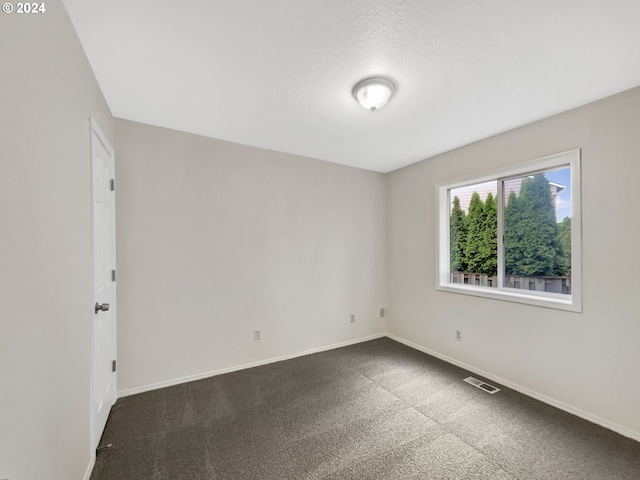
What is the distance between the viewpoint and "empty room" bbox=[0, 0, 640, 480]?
128cm

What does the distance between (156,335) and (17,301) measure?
192cm

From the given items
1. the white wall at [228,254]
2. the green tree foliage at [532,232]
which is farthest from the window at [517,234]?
the white wall at [228,254]

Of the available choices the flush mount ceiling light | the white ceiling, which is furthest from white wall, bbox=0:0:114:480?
the flush mount ceiling light

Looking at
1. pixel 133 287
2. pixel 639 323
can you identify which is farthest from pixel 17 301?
pixel 639 323

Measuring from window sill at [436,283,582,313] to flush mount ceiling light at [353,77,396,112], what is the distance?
2.18 metres

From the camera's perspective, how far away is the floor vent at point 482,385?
256 centimetres

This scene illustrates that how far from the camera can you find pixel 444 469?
1.67m

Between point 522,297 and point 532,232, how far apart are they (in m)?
0.64

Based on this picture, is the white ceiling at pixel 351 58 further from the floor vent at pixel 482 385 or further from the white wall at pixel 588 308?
the floor vent at pixel 482 385

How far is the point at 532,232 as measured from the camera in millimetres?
2613

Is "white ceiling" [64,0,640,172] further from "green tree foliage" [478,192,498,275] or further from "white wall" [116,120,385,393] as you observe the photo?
"green tree foliage" [478,192,498,275]

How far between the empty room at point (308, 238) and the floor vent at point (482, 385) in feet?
0.23

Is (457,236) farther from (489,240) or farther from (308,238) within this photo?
(308,238)

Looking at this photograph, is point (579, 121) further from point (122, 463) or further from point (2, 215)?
point (122, 463)
